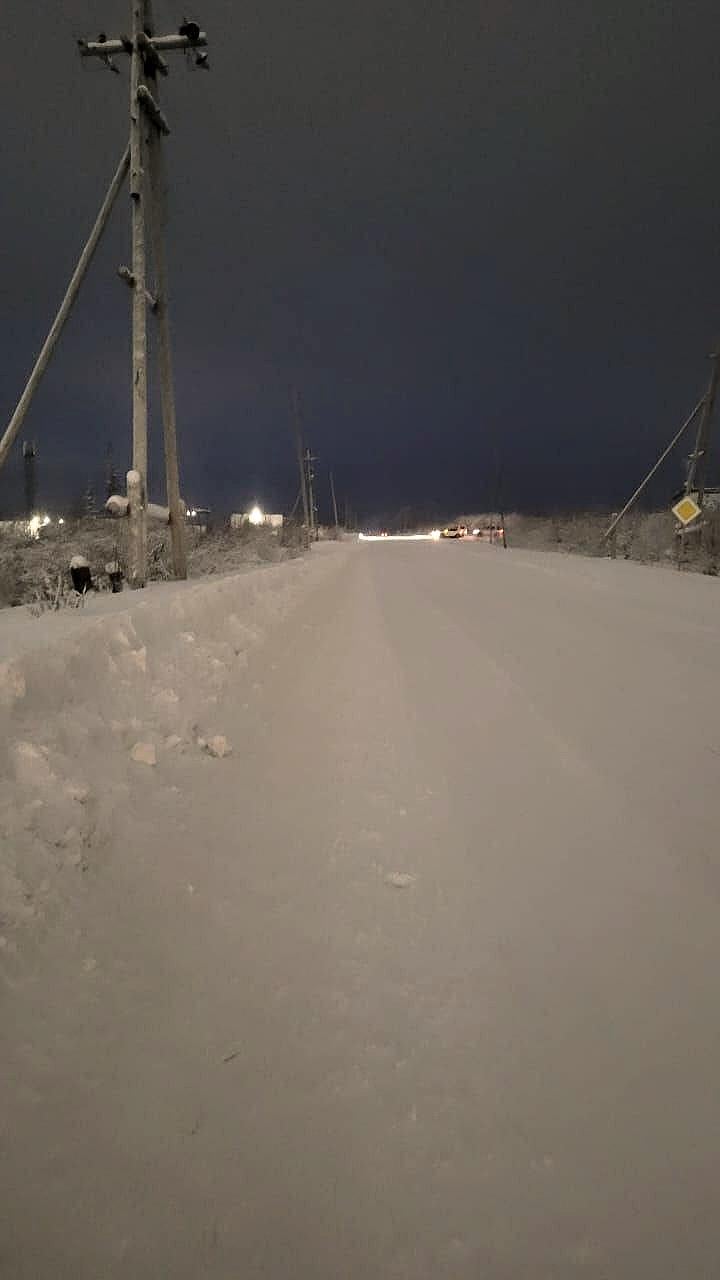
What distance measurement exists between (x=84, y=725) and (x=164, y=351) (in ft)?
34.5

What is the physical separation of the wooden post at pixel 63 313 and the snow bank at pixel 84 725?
5.95m

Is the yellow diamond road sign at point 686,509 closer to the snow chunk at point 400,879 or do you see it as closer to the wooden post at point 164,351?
the wooden post at point 164,351

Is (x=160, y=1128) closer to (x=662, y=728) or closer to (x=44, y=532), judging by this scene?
(x=662, y=728)

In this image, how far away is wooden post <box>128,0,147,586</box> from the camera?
9.11 meters

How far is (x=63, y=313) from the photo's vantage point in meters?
8.55

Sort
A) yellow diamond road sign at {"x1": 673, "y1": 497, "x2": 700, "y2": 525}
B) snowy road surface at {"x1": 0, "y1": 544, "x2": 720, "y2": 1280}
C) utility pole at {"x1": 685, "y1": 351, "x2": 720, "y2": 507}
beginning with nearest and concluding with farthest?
snowy road surface at {"x1": 0, "y1": 544, "x2": 720, "y2": 1280} → yellow diamond road sign at {"x1": 673, "y1": 497, "x2": 700, "y2": 525} → utility pole at {"x1": 685, "y1": 351, "x2": 720, "y2": 507}

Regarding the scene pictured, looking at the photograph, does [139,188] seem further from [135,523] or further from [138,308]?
[135,523]

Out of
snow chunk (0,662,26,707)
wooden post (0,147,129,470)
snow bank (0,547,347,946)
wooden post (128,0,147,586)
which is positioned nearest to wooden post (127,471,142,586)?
wooden post (128,0,147,586)

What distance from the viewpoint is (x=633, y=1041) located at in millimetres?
1399

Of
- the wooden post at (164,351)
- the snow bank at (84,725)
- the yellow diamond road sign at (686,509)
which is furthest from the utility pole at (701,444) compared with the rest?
the snow bank at (84,725)

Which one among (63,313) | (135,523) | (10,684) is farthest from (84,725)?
(63,313)

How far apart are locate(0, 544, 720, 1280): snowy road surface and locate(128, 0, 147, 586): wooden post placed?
6672 mm

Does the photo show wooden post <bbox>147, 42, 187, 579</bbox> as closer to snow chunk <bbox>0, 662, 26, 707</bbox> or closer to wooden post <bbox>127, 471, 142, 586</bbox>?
wooden post <bbox>127, 471, 142, 586</bbox>

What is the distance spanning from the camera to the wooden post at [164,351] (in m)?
9.99
